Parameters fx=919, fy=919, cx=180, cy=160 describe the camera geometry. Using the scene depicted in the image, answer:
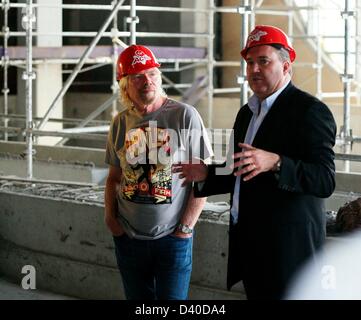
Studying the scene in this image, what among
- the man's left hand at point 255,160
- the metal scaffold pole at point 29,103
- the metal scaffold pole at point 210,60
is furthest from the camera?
the metal scaffold pole at point 210,60

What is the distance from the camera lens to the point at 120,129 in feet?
14.8

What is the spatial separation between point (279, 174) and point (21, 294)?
371 cm

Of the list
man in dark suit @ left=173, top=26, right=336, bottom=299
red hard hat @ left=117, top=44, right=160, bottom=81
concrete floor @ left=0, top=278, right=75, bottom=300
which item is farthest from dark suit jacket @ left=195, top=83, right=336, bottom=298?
concrete floor @ left=0, top=278, right=75, bottom=300

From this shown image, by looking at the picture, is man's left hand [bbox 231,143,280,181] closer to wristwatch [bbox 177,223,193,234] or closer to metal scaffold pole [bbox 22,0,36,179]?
wristwatch [bbox 177,223,193,234]

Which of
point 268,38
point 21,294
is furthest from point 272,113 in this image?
point 21,294

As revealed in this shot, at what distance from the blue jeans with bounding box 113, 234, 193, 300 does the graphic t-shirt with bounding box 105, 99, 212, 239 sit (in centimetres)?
5

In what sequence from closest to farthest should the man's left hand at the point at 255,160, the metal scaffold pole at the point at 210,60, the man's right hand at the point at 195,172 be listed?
the man's left hand at the point at 255,160 < the man's right hand at the point at 195,172 < the metal scaffold pole at the point at 210,60

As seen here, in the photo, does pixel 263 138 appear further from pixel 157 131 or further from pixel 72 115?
pixel 72 115

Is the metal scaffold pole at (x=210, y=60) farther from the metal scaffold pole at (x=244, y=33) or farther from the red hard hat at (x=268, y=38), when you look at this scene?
the red hard hat at (x=268, y=38)

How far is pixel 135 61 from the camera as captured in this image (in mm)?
4324

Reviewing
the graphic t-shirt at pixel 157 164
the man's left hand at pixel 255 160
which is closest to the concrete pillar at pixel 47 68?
the graphic t-shirt at pixel 157 164

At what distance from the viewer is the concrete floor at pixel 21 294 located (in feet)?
21.4

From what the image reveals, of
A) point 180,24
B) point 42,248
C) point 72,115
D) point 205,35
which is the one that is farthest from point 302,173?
point 72,115

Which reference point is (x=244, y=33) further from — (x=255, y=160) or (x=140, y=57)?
(x=255, y=160)
